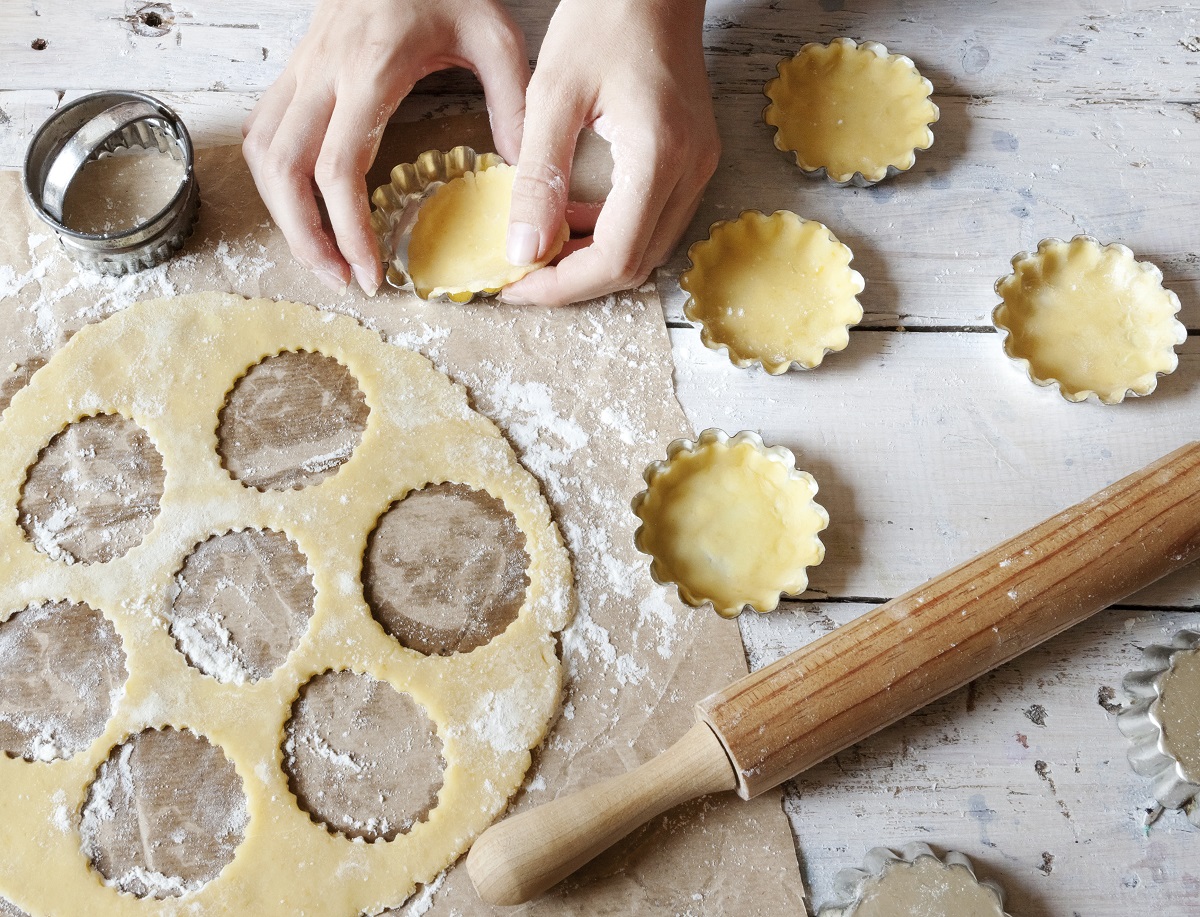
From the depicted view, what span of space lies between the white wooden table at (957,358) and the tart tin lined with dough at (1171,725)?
0.04 m

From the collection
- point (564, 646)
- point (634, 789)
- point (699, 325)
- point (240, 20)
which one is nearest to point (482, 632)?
point (564, 646)

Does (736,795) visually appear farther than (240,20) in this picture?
No

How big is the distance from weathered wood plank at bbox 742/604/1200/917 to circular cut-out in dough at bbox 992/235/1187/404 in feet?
1.29

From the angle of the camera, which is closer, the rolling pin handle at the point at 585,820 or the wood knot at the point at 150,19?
the rolling pin handle at the point at 585,820

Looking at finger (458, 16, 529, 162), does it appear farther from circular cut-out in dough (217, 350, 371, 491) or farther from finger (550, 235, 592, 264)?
circular cut-out in dough (217, 350, 371, 491)

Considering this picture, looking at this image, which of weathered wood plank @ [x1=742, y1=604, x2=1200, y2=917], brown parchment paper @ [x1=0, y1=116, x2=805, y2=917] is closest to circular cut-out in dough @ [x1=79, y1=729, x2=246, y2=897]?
brown parchment paper @ [x1=0, y1=116, x2=805, y2=917]

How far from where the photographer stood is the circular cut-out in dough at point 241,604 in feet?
4.00

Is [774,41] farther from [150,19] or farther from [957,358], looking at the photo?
[150,19]

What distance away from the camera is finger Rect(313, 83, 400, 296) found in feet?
4.16

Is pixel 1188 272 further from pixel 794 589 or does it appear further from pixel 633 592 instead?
pixel 633 592

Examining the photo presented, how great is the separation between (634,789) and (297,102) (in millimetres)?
987

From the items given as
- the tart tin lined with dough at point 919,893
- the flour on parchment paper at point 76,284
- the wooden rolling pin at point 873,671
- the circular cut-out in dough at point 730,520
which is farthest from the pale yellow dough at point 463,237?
the tart tin lined with dough at point 919,893

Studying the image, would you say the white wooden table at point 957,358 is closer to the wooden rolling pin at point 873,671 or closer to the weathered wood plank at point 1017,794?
the weathered wood plank at point 1017,794

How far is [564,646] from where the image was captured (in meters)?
1.24
